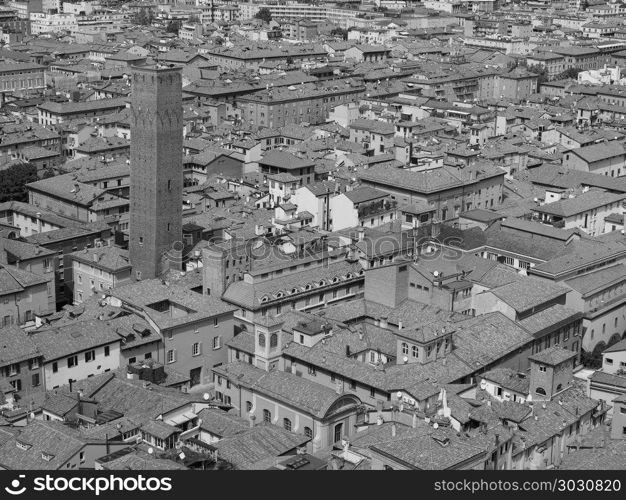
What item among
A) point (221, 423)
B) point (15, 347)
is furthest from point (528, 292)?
point (15, 347)

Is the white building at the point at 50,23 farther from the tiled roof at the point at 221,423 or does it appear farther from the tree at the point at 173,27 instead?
the tiled roof at the point at 221,423

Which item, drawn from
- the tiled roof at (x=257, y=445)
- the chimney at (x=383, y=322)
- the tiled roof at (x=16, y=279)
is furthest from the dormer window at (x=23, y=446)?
the chimney at (x=383, y=322)

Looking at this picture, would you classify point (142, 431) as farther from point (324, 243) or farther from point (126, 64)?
point (126, 64)

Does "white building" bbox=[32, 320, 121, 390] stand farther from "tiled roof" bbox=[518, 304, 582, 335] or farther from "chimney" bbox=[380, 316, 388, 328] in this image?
"tiled roof" bbox=[518, 304, 582, 335]

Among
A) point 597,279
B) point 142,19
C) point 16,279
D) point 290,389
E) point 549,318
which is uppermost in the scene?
point 142,19

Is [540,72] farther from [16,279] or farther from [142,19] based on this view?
[16,279]

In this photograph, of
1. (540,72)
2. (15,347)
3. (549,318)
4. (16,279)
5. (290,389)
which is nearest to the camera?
(290,389)
